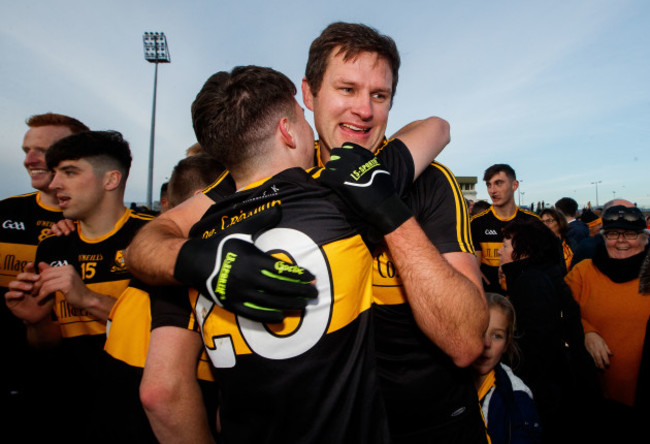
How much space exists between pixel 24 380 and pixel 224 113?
3479mm

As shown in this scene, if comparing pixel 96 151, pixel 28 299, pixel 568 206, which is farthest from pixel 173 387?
pixel 568 206

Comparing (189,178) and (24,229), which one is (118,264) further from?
(24,229)

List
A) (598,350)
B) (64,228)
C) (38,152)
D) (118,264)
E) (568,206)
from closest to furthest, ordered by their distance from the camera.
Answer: (118,264) < (64,228) < (598,350) < (38,152) < (568,206)

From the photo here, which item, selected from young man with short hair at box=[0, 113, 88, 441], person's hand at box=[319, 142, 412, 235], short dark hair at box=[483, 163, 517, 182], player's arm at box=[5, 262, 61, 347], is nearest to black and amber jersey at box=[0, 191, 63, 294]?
young man with short hair at box=[0, 113, 88, 441]

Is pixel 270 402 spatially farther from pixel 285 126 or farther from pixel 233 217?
pixel 285 126

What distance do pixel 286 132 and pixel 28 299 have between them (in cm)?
222

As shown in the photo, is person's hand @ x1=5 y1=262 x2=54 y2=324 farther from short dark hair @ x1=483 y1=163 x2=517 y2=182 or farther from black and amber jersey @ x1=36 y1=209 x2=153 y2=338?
short dark hair @ x1=483 y1=163 x2=517 y2=182

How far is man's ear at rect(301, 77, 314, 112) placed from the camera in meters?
2.05

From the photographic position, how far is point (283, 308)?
109cm

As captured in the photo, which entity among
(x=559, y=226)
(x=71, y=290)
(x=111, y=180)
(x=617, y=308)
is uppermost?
(x=111, y=180)

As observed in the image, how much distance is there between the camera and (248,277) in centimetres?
106

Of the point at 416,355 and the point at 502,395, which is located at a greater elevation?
the point at 416,355

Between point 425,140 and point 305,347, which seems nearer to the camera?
point 305,347

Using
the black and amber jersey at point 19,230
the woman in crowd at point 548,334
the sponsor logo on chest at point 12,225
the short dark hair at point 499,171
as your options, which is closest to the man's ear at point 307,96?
the woman in crowd at point 548,334
